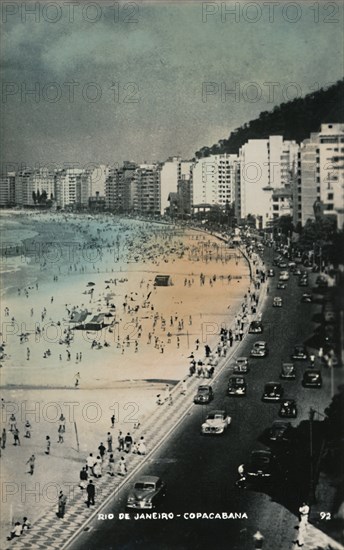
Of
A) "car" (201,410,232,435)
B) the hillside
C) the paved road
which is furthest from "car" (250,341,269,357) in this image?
the hillside

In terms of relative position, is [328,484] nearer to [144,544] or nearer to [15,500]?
[144,544]

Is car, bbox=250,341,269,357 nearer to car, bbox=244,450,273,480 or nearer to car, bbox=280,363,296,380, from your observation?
car, bbox=280,363,296,380

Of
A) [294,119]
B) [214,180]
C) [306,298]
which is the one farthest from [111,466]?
[294,119]

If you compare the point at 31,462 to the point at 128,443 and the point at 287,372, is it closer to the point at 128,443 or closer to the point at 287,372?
the point at 128,443

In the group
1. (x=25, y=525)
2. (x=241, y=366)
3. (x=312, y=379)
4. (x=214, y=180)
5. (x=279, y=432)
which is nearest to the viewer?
(x=25, y=525)

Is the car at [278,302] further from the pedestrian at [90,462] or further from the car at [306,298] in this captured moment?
the pedestrian at [90,462]

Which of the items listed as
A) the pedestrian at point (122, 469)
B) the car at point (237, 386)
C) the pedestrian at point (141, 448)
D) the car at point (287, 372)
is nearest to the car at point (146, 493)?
the pedestrian at point (122, 469)
